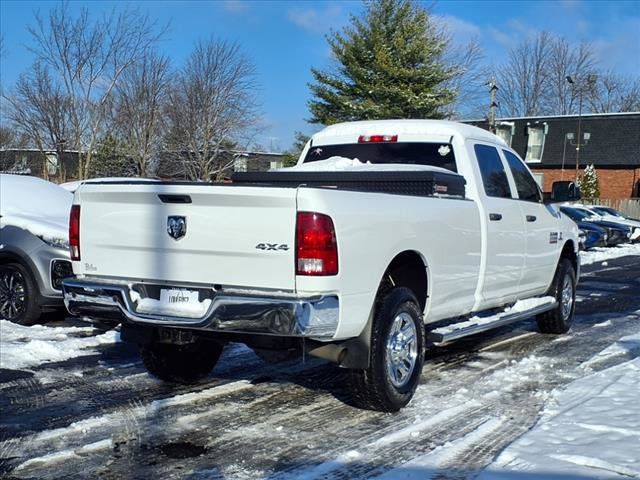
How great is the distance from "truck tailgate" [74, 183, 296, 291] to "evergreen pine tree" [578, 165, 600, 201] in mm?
36637

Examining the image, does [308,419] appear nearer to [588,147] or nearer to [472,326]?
[472,326]

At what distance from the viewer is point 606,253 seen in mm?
21766

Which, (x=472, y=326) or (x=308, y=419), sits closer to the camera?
(x=308, y=419)

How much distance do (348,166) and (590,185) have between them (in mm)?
35145

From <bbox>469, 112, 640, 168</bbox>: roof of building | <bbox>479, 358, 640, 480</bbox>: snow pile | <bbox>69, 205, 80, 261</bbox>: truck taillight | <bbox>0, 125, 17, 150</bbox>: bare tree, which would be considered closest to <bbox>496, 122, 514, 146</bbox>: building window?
<bbox>469, 112, 640, 168</bbox>: roof of building

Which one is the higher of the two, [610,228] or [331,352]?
[610,228]

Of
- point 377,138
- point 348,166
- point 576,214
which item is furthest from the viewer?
point 576,214

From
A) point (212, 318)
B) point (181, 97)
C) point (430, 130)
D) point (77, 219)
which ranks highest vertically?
point (181, 97)

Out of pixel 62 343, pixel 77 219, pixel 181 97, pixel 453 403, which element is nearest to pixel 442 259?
pixel 453 403

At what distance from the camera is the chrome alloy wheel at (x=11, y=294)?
27.9ft

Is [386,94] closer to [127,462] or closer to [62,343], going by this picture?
[62,343]

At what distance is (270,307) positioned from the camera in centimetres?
437

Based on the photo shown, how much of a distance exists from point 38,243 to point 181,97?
16.5 m

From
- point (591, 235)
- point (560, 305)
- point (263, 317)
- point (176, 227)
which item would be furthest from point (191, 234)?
point (591, 235)
